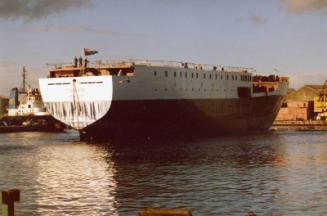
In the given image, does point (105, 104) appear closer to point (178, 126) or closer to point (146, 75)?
point (146, 75)

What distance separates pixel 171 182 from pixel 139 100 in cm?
3581

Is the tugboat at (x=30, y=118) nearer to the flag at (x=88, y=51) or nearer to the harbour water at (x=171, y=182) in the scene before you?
the flag at (x=88, y=51)

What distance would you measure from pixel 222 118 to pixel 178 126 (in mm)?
10435

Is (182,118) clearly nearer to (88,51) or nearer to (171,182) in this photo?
(88,51)

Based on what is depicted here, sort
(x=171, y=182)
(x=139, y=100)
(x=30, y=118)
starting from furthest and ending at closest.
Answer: (x=30, y=118) < (x=139, y=100) < (x=171, y=182)

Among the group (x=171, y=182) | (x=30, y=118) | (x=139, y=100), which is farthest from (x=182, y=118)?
(x=30, y=118)

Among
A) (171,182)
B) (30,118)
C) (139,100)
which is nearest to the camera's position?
(171,182)

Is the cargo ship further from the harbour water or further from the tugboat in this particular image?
the tugboat

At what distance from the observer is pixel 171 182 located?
1206 inches

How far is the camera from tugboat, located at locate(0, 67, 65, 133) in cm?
12181

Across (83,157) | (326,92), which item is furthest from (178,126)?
(326,92)

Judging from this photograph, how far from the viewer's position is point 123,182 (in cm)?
3134

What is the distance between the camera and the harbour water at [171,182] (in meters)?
→ 23.1

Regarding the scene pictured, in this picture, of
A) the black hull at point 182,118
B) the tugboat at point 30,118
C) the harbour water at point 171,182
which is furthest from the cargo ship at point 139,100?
the tugboat at point 30,118
